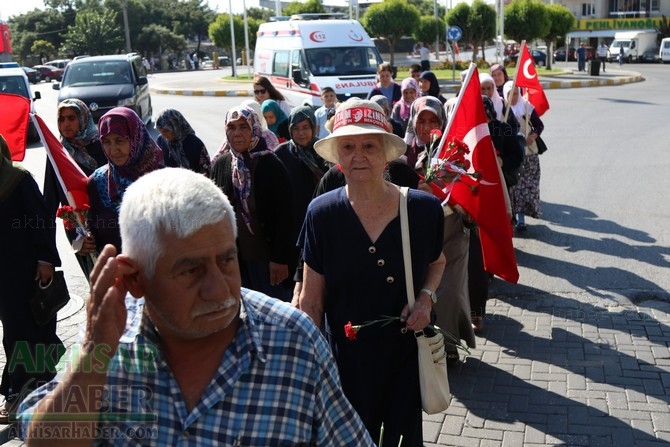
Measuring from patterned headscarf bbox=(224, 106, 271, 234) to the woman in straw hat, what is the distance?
1944 millimetres

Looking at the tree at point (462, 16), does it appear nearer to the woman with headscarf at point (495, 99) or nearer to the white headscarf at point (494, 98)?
the woman with headscarf at point (495, 99)

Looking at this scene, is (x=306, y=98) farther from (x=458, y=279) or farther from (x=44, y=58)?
(x=44, y=58)

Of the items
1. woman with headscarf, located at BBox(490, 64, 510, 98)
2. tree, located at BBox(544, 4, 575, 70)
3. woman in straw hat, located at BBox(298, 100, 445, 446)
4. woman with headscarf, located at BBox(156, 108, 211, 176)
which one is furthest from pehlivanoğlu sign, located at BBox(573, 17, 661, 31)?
woman in straw hat, located at BBox(298, 100, 445, 446)

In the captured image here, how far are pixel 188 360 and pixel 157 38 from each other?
79434 mm

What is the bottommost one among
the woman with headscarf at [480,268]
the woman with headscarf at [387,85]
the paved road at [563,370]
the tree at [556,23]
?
the paved road at [563,370]

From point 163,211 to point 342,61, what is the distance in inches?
731

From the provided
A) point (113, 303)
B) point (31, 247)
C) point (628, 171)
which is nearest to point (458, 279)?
point (31, 247)

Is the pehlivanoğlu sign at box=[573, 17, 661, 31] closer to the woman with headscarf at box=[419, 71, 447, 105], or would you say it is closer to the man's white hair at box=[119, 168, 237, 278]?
the woman with headscarf at box=[419, 71, 447, 105]

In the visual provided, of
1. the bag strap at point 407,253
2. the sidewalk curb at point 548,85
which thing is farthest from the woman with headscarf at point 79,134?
the sidewalk curb at point 548,85

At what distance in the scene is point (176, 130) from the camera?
23.7 ft

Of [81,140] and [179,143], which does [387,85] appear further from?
[81,140]

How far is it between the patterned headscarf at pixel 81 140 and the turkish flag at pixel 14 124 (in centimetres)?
59

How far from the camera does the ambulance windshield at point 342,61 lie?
19844 mm

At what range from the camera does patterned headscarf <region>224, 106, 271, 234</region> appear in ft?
18.6
